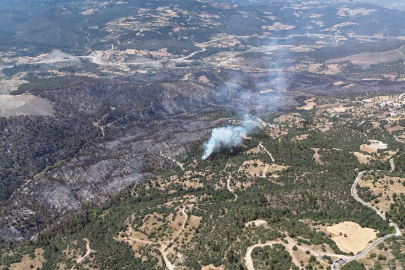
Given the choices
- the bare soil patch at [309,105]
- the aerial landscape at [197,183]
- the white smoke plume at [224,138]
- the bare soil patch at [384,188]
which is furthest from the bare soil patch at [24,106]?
the bare soil patch at [384,188]

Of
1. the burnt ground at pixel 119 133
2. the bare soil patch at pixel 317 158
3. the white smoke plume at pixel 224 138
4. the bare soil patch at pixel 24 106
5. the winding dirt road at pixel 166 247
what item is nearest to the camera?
the winding dirt road at pixel 166 247

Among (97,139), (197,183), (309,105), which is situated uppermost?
(197,183)

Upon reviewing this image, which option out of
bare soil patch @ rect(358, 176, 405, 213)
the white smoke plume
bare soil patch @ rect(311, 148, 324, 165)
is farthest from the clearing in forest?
the white smoke plume

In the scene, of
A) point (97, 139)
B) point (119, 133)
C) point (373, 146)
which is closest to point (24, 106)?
point (97, 139)

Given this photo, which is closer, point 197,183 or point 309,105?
point 197,183

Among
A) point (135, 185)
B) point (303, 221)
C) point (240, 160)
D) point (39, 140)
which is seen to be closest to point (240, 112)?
point (240, 160)

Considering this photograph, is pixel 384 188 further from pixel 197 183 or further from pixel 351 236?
pixel 197 183

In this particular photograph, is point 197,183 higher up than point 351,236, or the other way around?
point 351,236

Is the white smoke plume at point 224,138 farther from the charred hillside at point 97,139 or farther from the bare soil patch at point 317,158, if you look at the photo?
the bare soil patch at point 317,158
